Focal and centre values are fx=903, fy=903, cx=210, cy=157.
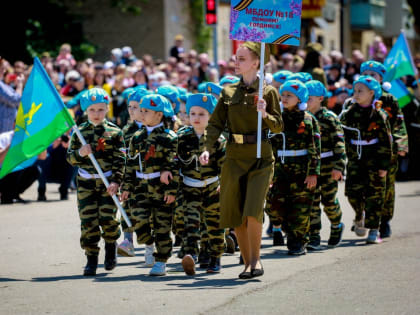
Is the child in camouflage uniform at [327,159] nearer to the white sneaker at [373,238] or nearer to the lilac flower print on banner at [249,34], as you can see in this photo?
the white sneaker at [373,238]

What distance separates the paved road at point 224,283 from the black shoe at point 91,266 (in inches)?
5.0

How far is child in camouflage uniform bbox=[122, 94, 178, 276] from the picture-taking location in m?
8.75

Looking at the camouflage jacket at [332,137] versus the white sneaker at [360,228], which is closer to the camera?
the camouflage jacket at [332,137]

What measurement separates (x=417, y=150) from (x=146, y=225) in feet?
34.4

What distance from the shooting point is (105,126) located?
8.93 m

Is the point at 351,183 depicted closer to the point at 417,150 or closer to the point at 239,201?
the point at 239,201

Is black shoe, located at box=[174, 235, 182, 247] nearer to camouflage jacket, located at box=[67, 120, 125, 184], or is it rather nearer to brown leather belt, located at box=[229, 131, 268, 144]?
camouflage jacket, located at box=[67, 120, 125, 184]

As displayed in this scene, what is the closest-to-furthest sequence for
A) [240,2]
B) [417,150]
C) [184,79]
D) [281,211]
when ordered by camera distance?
1. [240,2]
2. [281,211]
3. [417,150]
4. [184,79]

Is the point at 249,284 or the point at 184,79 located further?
the point at 184,79

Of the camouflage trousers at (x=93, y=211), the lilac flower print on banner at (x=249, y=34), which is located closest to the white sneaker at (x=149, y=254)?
the camouflage trousers at (x=93, y=211)

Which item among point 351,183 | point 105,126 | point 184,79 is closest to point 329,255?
point 351,183

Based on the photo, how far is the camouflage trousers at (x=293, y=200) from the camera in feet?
32.1

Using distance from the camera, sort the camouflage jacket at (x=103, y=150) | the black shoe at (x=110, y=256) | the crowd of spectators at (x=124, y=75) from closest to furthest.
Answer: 1. the camouflage jacket at (x=103, y=150)
2. the black shoe at (x=110, y=256)
3. the crowd of spectators at (x=124, y=75)

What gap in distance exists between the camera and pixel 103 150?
883 cm
